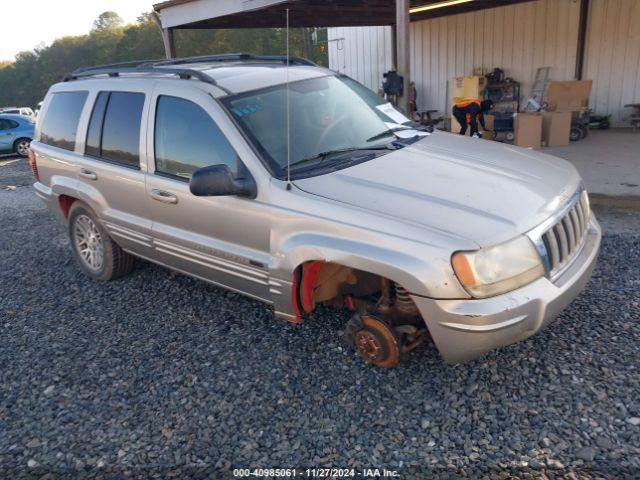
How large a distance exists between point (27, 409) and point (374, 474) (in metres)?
2.15

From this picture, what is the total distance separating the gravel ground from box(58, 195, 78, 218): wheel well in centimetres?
121

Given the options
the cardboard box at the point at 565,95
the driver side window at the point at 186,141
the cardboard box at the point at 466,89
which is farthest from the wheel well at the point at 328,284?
the cardboard box at the point at 466,89

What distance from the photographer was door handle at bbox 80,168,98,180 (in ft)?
15.0

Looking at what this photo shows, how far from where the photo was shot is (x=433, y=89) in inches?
606

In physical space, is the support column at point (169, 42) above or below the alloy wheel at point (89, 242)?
above

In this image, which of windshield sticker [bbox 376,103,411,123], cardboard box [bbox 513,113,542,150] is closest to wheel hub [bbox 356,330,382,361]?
windshield sticker [bbox 376,103,411,123]

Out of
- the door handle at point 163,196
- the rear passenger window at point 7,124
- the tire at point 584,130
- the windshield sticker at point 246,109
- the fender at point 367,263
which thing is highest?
the windshield sticker at point 246,109

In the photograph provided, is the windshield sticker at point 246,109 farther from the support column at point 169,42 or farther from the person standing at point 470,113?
the support column at point 169,42

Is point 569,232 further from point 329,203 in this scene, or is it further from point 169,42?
point 169,42

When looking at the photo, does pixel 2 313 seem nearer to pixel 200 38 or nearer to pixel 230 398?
pixel 230 398

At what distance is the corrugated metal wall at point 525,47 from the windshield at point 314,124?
10.1 metres

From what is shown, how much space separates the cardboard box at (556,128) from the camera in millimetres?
10086

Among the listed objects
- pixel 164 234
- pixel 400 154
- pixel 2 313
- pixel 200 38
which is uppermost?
pixel 200 38

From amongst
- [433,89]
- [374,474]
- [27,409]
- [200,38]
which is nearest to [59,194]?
[27,409]
